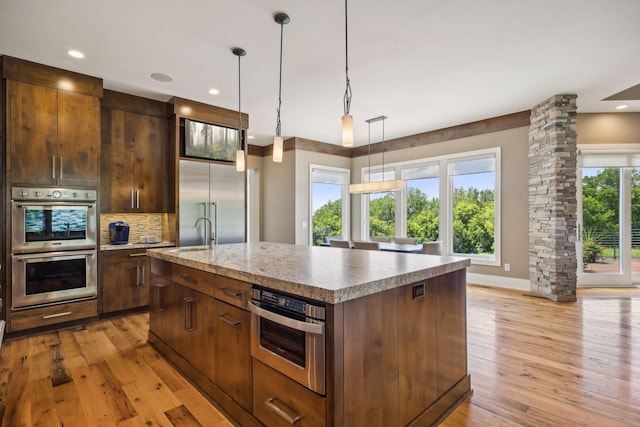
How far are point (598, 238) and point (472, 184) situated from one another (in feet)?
6.95

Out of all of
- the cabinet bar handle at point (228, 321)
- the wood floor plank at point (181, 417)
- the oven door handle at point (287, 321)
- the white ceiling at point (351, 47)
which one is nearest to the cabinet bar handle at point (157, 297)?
the wood floor plank at point (181, 417)

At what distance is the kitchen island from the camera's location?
134 centimetres

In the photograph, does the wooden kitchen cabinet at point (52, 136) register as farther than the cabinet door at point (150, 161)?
No

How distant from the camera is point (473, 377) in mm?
2410

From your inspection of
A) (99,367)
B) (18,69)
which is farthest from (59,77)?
(99,367)

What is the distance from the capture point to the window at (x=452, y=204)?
5.51m

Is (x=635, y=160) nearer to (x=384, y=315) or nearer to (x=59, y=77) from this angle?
(x=384, y=315)

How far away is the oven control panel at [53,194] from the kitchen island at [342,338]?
6.59 ft

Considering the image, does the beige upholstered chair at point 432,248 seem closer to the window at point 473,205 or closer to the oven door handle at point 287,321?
the window at point 473,205

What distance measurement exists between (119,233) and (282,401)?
3579mm

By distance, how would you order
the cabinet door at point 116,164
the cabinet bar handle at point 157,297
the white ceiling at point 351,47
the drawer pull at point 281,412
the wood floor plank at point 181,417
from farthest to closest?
the cabinet door at point 116,164
the cabinet bar handle at point 157,297
the white ceiling at point 351,47
the wood floor plank at point 181,417
the drawer pull at point 281,412

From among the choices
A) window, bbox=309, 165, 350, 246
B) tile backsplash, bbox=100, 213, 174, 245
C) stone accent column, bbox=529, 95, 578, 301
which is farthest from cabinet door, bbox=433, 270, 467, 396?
window, bbox=309, 165, 350, 246

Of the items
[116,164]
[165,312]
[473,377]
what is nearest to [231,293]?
[165,312]

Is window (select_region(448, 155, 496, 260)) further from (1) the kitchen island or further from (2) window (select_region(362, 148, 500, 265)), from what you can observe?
(1) the kitchen island
